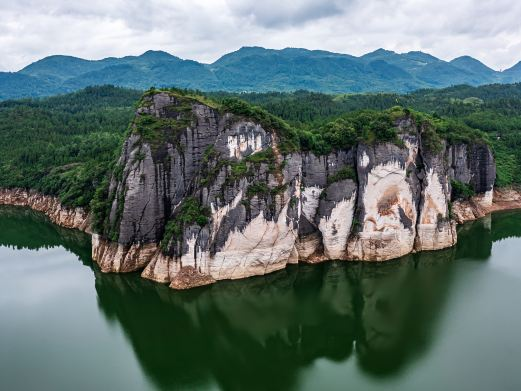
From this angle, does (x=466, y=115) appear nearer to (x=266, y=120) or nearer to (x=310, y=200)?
(x=310, y=200)

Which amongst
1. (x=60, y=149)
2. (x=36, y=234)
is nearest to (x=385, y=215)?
(x=36, y=234)

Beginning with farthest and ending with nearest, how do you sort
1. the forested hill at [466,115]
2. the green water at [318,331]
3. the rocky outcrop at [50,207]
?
the forested hill at [466,115] < the rocky outcrop at [50,207] < the green water at [318,331]

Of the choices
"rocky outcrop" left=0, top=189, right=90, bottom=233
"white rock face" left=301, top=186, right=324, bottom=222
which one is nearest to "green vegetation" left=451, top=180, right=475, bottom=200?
"white rock face" left=301, top=186, right=324, bottom=222

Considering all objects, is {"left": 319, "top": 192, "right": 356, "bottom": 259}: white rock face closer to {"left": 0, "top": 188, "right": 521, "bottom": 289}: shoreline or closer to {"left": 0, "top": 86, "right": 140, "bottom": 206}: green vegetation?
{"left": 0, "top": 188, "right": 521, "bottom": 289}: shoreline

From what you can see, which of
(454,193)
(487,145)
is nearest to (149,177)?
(454,193)

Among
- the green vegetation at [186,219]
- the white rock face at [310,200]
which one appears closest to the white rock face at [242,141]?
the green vegetation at [186,219]

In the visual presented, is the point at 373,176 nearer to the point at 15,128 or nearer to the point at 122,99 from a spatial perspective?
the point at 15,128

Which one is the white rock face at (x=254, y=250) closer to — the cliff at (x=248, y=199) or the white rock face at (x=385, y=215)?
the cliff at (x=248, y=199)
